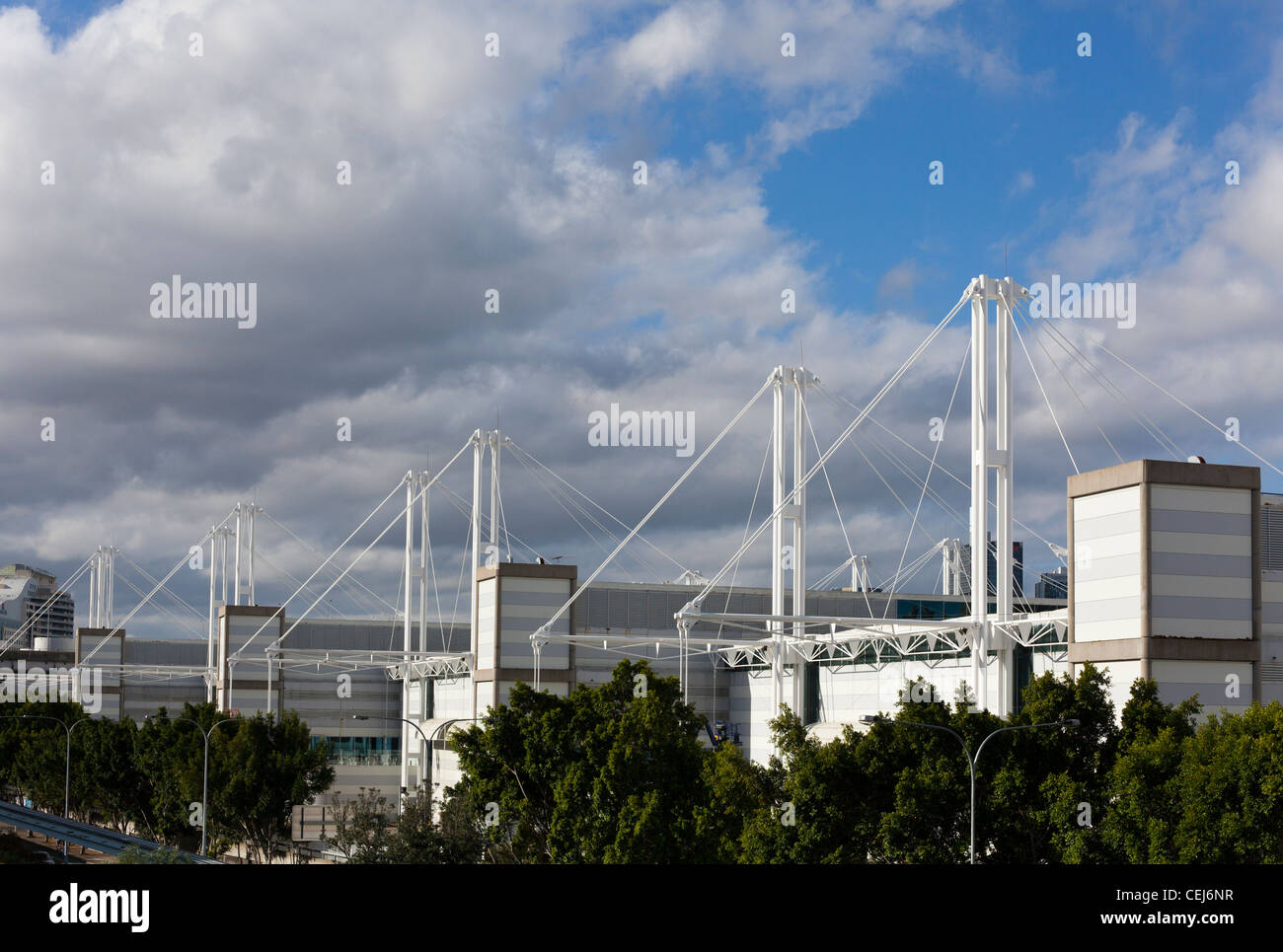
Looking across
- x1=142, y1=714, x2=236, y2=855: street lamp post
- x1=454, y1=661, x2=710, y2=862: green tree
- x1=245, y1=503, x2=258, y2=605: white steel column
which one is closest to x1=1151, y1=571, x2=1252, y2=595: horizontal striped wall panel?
x1=454, y1=661, x2=710, y2=862: green tree

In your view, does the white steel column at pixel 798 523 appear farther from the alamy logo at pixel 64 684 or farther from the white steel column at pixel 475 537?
the alamy logo at pixel 64 684

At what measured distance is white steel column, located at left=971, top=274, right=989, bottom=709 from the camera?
6088 centimetres

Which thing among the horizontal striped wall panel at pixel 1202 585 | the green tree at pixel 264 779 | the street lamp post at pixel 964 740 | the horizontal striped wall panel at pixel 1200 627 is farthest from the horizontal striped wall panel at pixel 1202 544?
the green tree at pixel 264 779

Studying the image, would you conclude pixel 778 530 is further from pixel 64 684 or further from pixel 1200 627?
pixel 64 684

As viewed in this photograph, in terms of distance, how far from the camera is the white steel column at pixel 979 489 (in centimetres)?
6088

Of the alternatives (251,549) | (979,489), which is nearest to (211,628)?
(251,549)

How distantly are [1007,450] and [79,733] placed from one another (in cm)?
6294

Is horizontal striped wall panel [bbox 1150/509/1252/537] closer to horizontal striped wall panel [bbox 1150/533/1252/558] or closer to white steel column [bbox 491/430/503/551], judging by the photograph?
horizontal striped wall panel [bbox 1150/533/1252/558]

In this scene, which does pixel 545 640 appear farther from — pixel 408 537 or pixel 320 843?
pixel 408 537
